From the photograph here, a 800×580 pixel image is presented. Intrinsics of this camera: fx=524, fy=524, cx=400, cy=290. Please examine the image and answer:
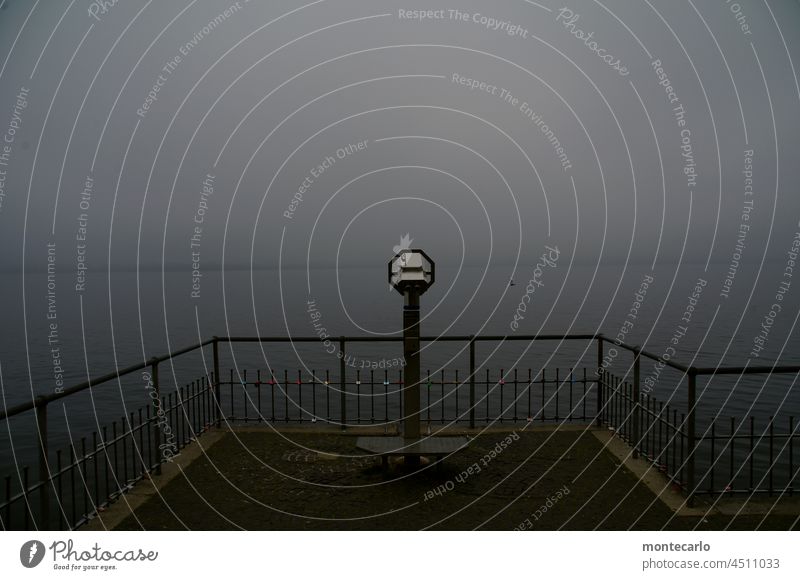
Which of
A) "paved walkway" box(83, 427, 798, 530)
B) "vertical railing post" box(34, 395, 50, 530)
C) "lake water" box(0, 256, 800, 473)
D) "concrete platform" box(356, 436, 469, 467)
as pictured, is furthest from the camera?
"lake water" box(0, 256, 800, 473)

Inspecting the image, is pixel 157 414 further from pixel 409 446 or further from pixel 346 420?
pixel 346 420

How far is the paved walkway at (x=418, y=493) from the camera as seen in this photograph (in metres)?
5.63

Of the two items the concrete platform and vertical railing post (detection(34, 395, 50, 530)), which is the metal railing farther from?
the concrete platform

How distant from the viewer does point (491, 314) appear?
6366 centimetres

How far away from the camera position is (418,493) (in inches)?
249

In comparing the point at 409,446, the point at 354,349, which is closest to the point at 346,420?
the point at 409,446

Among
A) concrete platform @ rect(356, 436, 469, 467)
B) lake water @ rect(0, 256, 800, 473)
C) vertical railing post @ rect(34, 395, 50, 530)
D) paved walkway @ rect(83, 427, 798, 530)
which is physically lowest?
lake water @ rect(0, 256, 800, 473)

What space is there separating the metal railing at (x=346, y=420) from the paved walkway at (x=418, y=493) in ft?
1.25

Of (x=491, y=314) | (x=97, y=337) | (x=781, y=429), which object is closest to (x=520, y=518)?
(x=781, y=429)

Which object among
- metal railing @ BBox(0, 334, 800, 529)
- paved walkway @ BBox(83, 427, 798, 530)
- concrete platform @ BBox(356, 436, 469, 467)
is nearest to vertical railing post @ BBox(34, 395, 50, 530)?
metal railing @ BBox(0, 334, 800, 529)

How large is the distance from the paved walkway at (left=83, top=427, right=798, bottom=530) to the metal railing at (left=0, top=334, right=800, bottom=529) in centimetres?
38

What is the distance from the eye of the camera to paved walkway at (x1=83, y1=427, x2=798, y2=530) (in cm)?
563

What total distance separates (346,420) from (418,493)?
4135 millimetres
